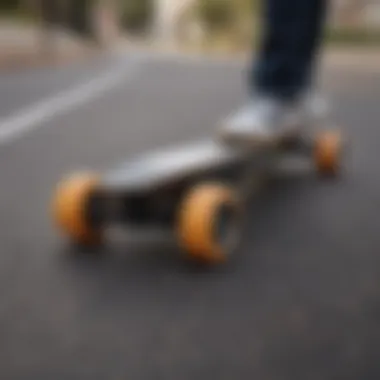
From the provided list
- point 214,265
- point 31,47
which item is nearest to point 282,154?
point 214,265

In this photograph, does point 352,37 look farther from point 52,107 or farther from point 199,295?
point 199,295

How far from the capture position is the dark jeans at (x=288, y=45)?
6.89 feet

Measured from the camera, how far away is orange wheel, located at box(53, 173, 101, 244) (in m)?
1.48

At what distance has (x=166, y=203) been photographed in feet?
4.87

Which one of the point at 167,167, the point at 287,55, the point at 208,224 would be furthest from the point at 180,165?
the point at 287,55

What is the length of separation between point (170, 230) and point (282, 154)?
65 centimetres

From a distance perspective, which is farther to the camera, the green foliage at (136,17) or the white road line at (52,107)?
the green foliage at (136,17)

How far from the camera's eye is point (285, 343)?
1.09 meters

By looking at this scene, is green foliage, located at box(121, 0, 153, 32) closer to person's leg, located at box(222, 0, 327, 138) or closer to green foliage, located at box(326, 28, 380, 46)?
green foliage, located at box(326, 28, 380, 46)

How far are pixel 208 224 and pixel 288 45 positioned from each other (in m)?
0.95

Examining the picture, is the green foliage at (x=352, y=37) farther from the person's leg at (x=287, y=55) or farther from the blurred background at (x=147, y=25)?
the person's leg at (x=287, y=55)

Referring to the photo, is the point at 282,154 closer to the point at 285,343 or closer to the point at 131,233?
the point at 131,233

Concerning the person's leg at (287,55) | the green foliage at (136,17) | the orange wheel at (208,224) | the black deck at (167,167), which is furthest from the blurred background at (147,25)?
the orange wheel at (208,224)

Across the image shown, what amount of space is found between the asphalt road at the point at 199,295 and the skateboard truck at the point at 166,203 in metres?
0.05
